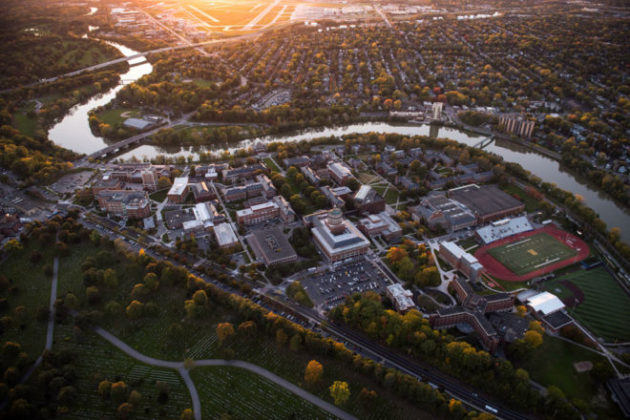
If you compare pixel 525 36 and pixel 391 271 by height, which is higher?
pixel 525 36

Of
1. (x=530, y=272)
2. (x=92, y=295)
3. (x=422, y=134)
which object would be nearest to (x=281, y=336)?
(x=92, y=295)

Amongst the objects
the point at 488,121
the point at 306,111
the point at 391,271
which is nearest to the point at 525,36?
the point at 488,121

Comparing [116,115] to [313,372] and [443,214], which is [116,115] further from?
[313,372]

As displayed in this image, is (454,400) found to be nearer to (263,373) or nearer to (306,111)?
(263,373)

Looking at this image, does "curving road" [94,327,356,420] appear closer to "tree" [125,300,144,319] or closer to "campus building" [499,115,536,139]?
"tree" [125,300,144,319]

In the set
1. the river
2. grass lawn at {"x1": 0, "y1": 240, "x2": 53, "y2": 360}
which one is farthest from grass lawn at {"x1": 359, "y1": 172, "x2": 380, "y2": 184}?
the river

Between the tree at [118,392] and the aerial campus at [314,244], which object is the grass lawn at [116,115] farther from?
the tree at [118,392]
